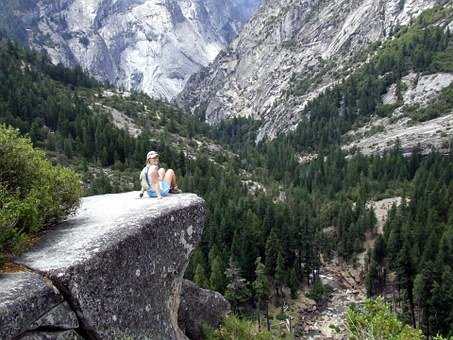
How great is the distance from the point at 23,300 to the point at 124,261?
4.08 meters

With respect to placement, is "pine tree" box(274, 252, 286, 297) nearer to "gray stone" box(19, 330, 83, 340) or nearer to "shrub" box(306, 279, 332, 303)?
"shrub" box(306, 279, 332, 303)

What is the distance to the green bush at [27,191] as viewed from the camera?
1553 centimetres

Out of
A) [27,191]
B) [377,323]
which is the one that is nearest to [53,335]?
[27,191]

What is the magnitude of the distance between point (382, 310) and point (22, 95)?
16027cm

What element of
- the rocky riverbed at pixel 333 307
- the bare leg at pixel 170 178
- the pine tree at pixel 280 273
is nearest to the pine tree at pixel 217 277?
the pine tree at pixel 280 273

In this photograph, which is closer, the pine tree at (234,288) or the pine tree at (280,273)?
the pine tree at (234,288)

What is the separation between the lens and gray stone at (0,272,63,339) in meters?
12.9

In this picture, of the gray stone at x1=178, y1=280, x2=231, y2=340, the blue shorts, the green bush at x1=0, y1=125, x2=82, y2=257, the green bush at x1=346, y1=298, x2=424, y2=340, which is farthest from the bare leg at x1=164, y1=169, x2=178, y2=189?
the green bush at x1=346, y1=298, x2=424, y2=340

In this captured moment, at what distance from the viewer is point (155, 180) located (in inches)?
891

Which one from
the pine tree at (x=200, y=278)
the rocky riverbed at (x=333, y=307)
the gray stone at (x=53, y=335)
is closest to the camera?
the gray stone at (x=53, y=335)

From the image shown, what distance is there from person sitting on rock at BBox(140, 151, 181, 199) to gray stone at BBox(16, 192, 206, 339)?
806mm

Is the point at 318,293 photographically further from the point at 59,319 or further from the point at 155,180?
the point at 59,319

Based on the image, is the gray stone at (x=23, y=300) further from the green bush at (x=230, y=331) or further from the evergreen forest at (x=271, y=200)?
the green bush at (x=230, y=331)

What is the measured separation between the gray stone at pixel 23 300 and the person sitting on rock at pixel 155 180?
27.7ft
